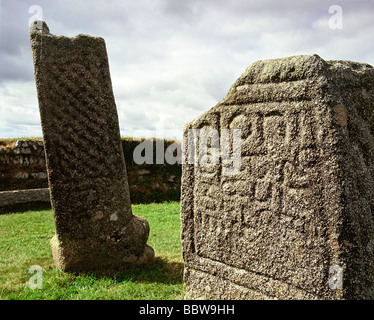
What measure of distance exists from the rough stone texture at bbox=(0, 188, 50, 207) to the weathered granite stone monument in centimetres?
478

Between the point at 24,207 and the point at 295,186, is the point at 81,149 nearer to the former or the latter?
the point at 295,186

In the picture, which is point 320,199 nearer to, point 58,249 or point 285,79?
point 285,79

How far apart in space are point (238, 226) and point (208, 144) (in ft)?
2.12

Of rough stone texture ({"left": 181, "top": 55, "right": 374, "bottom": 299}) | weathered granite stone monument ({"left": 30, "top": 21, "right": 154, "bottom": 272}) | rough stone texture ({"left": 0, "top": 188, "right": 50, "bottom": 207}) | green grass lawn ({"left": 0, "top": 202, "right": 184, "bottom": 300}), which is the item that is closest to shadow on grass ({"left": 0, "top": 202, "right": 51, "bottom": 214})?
rough stone texture ({"left": 0, "top": 188, "right": 50, "bottom": 207})

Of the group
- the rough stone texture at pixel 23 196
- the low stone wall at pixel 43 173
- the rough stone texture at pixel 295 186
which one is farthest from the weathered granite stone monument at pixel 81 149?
the low stone wall at pixel 43 173

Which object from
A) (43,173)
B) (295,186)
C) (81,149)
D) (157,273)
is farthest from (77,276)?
(43,173)

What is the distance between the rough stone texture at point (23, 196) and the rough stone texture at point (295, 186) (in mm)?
6799

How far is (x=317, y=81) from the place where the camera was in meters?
2.02

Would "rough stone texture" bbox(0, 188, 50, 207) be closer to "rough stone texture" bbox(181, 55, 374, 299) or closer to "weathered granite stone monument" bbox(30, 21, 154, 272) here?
"weathered granite stone monument" bbox(30, 21, 154, 272)

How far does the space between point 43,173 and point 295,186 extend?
8.03 metres

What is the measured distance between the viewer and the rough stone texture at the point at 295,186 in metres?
1.96

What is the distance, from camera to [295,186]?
2.12 metres
